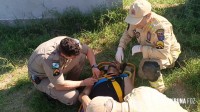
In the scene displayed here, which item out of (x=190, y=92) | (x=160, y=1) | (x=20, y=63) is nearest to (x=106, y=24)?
(x=160, y=1)

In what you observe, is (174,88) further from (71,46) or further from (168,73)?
(71,46)

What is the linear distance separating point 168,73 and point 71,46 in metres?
1.65

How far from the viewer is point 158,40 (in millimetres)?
4141

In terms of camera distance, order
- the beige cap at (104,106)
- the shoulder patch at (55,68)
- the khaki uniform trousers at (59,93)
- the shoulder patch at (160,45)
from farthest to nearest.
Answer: the khaki uniform trousers at (59,93) < the shoulder patch at (160,45) < the shoulder patch at (55,68) < the beige cap at (104,106)

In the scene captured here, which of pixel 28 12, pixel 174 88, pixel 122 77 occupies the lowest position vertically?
pixel 174 88

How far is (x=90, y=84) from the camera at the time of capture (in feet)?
14.2

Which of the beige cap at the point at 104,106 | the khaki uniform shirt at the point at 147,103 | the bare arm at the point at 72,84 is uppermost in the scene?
the beige cap at the point at 104,106

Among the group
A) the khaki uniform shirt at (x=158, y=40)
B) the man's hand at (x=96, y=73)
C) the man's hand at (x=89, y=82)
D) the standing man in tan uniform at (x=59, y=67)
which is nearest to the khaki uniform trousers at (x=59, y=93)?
the standing man in tan uniform at (x=59, y=67)

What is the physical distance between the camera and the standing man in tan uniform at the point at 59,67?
3920mm

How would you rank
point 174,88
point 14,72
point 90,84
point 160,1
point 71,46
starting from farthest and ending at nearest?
point 160,1, point 14,72, point 174,88, point 90,84, point 71,46

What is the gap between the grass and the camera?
182 inches

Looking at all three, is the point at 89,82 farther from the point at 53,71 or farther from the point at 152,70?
the point at 152,70

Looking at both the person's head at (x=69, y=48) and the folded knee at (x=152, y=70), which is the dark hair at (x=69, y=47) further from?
the folded knee at (x=152, y=70)

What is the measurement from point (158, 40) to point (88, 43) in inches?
67.4
